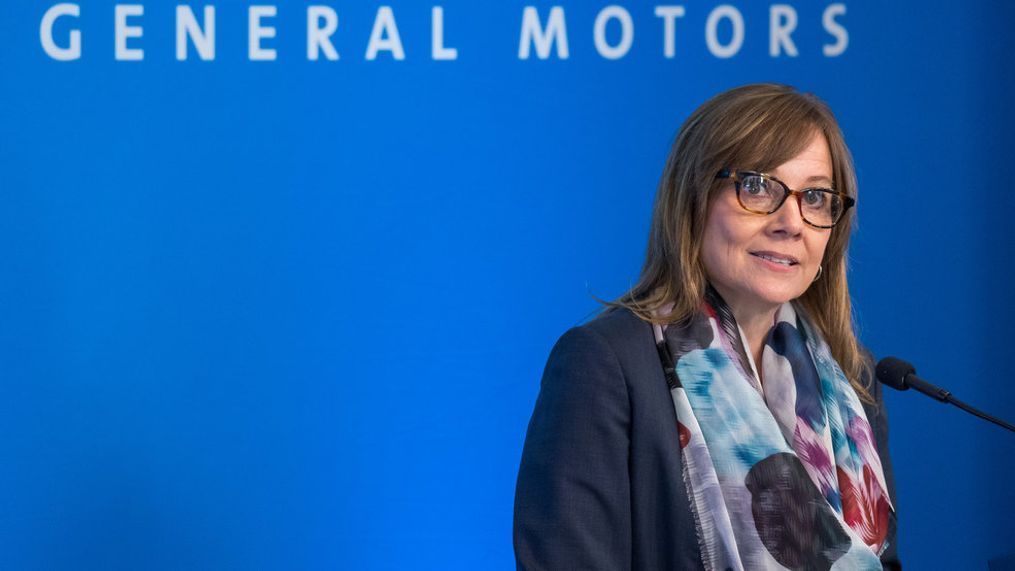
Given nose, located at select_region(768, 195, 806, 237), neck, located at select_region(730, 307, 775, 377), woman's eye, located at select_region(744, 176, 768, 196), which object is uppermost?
woman's eye, located at select_region(744, 176, 768, 196)

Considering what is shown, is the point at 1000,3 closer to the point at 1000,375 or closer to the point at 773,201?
the point at 1000,375

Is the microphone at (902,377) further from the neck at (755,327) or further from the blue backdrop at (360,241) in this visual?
the blue backdrop at (360,241)

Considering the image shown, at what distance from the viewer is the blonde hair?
5.74 ft

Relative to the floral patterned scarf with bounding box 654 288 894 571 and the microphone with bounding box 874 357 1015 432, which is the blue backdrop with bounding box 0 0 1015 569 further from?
the microphone with bounding box 874 357 1015 432

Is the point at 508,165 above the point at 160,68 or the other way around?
the other way around

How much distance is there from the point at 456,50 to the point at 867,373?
3.79 feet

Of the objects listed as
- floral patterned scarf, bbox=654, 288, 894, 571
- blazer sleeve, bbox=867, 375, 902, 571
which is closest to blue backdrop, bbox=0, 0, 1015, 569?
blazer sleeve, bbox=867, 375, 902, 571

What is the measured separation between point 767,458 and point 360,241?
1.21 m

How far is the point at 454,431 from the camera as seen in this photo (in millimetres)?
2688

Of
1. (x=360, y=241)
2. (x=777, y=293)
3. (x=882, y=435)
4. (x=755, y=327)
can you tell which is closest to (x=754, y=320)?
(x=755, y=327)

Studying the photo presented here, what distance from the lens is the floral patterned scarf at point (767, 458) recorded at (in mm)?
1688

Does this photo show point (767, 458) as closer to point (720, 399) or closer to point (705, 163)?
point (720, 399)

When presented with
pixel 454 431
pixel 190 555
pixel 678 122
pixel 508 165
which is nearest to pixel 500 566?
pixel 454 431

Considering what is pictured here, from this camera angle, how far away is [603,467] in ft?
5.26
